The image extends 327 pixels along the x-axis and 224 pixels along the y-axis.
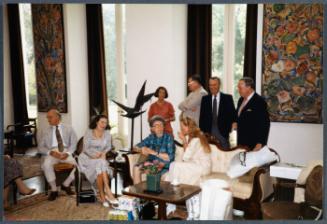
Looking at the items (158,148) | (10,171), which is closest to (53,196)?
(10,171)

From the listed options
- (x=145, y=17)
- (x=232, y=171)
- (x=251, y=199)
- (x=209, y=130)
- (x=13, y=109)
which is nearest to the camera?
(x=251, y=199)

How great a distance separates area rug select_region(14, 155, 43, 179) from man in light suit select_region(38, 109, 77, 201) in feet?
3.48

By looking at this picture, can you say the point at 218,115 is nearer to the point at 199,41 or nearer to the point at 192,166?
the point at 192,166

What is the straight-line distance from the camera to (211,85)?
5.59 meters

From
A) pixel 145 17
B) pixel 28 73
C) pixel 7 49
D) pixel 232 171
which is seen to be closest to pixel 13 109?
pixel 28 73

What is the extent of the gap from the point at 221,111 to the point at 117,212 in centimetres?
197

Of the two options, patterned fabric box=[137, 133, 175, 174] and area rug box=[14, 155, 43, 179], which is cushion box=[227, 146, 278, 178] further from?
area rug box=[14, 155, 43, 179]

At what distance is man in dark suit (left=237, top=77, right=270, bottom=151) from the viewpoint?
498 cm

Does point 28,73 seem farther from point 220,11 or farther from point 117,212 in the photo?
point 117,212

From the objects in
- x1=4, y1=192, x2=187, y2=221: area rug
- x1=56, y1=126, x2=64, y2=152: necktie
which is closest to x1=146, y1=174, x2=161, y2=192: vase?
x1=4, y1=192, x2=187, y2=221: area rug

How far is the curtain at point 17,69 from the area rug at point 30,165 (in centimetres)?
72

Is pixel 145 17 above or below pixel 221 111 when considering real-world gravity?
above

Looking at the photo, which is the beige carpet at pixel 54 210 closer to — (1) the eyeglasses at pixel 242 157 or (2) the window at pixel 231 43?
(1) the eyeglasses at pixel 242 157

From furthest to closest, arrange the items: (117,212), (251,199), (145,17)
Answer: (145,17), (251,199), (117,212)
